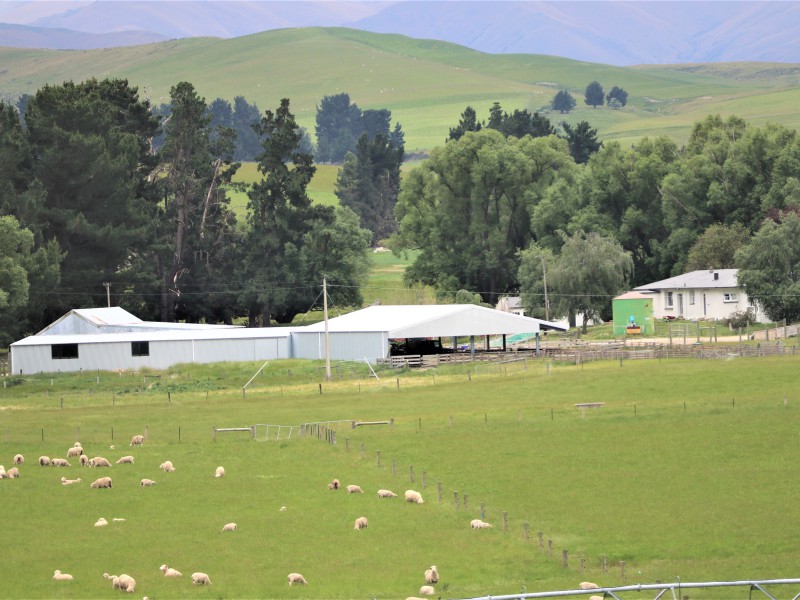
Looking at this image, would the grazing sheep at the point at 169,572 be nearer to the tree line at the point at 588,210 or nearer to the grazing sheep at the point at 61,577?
the grazing sheep at the point at 61,577

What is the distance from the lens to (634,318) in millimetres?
107500

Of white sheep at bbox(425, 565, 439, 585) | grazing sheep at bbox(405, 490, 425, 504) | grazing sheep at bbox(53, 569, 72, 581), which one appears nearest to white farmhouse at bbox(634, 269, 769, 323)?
grazing sheep at bbox(405, 490, 425, 504)

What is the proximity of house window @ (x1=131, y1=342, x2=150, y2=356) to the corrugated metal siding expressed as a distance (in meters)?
9.51

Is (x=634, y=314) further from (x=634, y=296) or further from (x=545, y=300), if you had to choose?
(x=545, y=300)

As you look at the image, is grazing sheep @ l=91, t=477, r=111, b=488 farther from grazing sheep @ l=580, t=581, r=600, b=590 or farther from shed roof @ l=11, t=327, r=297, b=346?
shed roof @ l=11, t=327, r=297, b=346

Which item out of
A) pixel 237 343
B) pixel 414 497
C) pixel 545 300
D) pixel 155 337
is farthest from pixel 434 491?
pixel 545 300

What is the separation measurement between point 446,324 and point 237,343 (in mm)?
13774

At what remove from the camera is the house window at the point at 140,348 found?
309 ft

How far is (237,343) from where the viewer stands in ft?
313

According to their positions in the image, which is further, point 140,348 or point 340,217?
point 340,217

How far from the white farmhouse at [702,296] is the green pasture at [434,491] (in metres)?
37.8

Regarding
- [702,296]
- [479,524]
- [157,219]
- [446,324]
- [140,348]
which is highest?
[157,219]

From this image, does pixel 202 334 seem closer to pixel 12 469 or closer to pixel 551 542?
pixel 12 469

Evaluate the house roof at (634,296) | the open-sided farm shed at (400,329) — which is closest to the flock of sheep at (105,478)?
the open-sided farm shed at (400,329)
